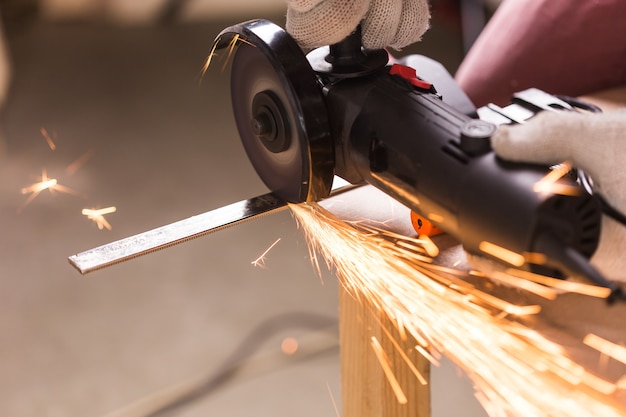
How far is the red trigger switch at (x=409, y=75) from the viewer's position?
3.10 feet

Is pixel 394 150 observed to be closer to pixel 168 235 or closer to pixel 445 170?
pixel 445 170

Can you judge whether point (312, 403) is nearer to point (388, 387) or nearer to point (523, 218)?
point (388, 387)

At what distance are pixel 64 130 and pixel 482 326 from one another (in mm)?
2521

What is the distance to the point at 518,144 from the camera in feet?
2.54

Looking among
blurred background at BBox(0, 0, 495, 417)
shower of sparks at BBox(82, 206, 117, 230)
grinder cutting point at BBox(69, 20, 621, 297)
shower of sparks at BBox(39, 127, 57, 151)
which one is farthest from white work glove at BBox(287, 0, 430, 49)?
shower of sparks at BBox(39, 127, 57, 151)

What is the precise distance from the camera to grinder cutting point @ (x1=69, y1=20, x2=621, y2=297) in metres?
0.74

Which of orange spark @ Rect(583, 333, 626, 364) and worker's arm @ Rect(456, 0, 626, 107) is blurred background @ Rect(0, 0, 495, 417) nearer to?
worker's arm @ Rect(456, 0, 626, 107)

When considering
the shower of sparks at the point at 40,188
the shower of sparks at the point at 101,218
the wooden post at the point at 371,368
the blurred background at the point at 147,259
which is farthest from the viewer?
the shower of sparks at the point at 40,188

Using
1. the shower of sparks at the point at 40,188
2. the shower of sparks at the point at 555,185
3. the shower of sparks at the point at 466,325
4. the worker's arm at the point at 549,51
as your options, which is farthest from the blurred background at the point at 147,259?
the shower of sparks at the point at 555,185

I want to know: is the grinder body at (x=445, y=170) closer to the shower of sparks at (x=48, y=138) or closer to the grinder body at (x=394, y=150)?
the grinder body at (x=394, y=150)

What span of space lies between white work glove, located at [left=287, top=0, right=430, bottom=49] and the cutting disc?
3cm

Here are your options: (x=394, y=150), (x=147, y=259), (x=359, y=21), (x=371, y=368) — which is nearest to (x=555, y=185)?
(x=394, y=150)

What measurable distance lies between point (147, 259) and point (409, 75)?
162 centimetres

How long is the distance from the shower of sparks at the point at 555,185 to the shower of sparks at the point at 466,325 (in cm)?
19
